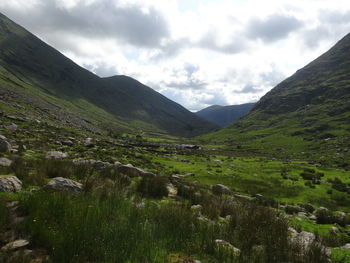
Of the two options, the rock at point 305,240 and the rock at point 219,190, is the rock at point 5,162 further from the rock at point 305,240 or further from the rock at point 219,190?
the rock at point 305,240

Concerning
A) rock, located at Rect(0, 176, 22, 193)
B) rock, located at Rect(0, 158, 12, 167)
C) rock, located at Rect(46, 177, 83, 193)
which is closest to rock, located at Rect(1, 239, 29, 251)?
rock, located at Rect(46, 177, 83, 193)

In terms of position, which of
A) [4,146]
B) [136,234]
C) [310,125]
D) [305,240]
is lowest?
[4,146]

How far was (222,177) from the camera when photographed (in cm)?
2794

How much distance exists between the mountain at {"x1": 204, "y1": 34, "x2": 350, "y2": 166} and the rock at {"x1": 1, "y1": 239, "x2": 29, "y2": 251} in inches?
2797

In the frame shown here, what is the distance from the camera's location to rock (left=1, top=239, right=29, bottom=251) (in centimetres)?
420

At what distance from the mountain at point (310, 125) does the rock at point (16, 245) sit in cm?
7103

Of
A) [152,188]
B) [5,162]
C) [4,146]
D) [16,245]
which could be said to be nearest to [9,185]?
[16,245]

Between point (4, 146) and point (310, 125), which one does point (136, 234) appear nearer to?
point (4, 146)

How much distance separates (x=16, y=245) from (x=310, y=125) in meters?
153

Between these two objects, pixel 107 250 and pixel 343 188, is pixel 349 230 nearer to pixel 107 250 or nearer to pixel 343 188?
pixel 343 188

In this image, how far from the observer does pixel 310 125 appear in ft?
436

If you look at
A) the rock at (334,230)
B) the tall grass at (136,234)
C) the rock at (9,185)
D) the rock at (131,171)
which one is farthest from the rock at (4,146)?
the rock at (334,230)

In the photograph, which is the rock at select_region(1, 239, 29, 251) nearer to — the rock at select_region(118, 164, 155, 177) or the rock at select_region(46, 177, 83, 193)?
the rock at select_region(46, 177, 83, 193)

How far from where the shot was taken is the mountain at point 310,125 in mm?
91375
